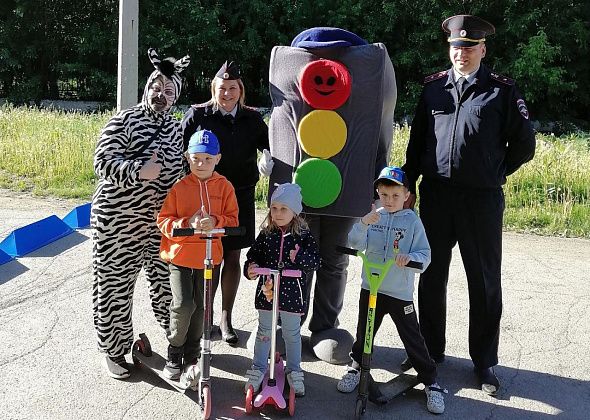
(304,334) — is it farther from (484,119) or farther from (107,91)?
(107,91)

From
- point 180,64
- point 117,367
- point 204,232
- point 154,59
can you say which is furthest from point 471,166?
point 117,367

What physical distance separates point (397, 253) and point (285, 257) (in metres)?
0.59

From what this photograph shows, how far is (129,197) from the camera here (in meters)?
3.48

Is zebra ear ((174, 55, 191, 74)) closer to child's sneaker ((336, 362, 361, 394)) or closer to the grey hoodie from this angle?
the grey hoodie

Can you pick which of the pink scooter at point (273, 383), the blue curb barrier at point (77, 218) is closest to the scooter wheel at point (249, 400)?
the pink scooter at point (273, 383)

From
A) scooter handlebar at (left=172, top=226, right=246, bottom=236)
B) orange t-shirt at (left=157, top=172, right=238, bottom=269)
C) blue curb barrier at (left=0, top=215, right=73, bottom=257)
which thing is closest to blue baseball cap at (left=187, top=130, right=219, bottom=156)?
orange t-shirt at (left=157, top=172, right=238, bottom=269)

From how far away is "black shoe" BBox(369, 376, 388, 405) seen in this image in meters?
3.49

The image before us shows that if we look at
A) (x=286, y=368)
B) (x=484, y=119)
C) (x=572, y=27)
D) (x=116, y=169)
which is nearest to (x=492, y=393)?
(x=286, y=368)

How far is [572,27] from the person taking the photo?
19328mm

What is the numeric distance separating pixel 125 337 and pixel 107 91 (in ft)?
63.9

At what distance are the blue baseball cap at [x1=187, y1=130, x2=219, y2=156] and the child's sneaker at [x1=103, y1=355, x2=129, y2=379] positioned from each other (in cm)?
130

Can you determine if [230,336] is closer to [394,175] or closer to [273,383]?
[273,383]

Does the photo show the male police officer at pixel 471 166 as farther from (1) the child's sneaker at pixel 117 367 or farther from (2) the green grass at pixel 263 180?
(2) the green grass at pixel 263 180

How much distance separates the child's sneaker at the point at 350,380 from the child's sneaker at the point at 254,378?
48cm
